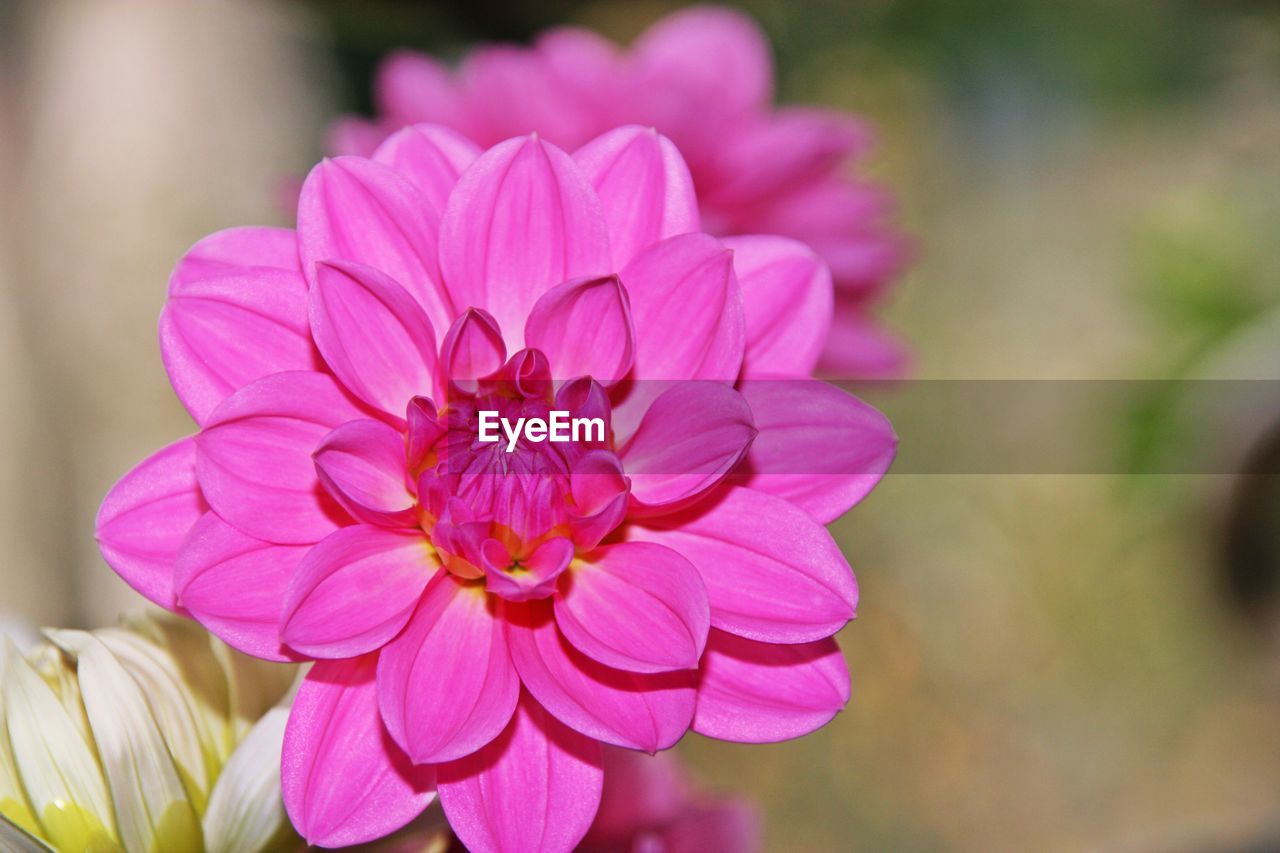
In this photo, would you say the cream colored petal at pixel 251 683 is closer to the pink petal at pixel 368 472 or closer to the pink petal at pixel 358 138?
the pink petal at pixel 368 472

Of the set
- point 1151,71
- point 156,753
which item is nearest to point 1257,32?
point 1151,71

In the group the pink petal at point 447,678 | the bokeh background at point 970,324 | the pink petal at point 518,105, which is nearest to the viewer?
the pink petal at point 447,678

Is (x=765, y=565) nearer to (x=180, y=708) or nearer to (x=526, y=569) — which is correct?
(x=526, y=569)

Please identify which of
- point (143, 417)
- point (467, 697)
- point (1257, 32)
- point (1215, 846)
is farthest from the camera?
point (1257, 32)

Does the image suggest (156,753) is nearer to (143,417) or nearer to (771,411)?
(771,411)

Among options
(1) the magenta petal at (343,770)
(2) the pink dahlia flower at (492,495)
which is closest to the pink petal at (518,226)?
(2) the pink dahlia flower at (492,495)

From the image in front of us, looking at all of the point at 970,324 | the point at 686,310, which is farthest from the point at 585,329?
the point at 970,324
